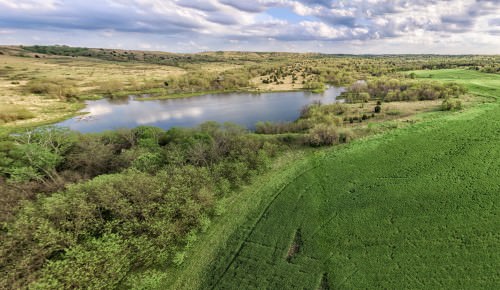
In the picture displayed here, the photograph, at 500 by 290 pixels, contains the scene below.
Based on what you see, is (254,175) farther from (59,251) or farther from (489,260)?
(489,260)

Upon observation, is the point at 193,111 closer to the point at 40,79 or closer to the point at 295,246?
the point at 295,246

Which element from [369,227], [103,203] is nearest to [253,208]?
[369,227]

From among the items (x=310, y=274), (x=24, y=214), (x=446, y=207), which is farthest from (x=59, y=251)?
(x=446, y=207)

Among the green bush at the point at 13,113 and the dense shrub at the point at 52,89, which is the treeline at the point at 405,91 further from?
the dense shrub at the point at 52,89

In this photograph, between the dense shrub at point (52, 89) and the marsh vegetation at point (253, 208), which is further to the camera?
the dense shrub at point (52, 89)

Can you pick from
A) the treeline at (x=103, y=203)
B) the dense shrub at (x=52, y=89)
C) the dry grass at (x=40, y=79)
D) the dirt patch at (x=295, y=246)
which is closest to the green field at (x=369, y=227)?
the dirt patch at (x=295, y=246)
